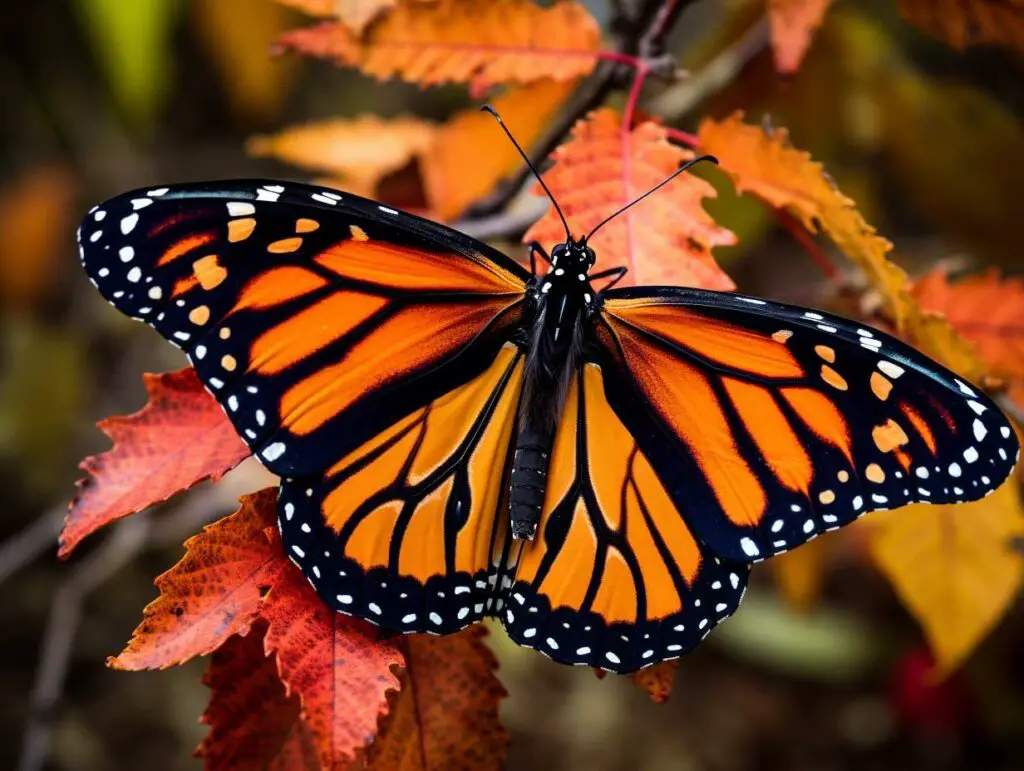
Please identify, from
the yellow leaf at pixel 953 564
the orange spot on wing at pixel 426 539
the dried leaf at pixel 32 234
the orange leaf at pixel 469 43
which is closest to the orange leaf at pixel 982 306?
the yellow leaf at pixel 953 564

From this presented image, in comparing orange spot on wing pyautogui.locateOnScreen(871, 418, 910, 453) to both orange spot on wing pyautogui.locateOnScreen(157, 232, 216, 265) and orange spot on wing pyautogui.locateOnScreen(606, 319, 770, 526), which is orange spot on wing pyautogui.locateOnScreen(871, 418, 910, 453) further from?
orange spot on wing pyautogui.locateOnScreen(157, 232, 216, 265)

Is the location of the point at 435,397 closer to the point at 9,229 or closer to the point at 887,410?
the point at 887,410

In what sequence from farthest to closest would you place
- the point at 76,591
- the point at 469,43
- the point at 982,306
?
1. the point at 76,591
2. the point at 982,306
3. the point at 469,43

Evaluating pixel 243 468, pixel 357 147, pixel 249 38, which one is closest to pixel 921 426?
pixel 357 147

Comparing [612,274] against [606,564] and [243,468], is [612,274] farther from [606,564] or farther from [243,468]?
[243,468]

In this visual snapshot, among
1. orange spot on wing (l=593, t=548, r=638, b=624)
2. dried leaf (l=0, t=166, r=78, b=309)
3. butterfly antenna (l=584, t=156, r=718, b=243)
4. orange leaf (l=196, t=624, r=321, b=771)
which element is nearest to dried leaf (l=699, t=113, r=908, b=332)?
butterfly antenna (l=584, t=156, r=718, b=243)

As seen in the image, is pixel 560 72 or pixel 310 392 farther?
pixel 560 72

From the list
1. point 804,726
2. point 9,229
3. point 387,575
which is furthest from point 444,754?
point 9,229
